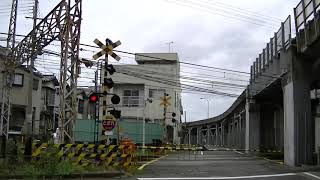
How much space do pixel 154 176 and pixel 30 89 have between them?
33.7 meters

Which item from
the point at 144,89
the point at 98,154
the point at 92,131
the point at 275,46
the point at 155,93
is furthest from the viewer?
the point at 155,93

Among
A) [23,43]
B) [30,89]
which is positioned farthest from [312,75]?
Answer: [30,89]

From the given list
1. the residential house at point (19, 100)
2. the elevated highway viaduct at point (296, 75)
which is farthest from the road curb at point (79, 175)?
the residential house at point (19, 100)

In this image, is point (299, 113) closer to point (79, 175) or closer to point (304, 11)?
point (304, 11)

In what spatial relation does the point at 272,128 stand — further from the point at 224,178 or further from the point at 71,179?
the point at 71,179

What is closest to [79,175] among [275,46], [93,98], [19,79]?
[93,98]

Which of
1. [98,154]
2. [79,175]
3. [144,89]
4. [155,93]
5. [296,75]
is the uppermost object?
[144,89]

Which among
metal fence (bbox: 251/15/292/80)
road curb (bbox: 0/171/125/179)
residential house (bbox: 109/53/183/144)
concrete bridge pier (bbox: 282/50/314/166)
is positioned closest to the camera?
road curb (bbox: 0/171/125/179)

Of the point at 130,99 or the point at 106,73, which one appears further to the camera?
the point at 130,99

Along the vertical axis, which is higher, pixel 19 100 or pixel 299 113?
pixel 19 100

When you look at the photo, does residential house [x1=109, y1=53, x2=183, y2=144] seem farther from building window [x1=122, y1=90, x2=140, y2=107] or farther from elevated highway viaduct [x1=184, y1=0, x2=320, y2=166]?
elevated highway viaduct [x1=184, y1=0, x2=320, y2=166]

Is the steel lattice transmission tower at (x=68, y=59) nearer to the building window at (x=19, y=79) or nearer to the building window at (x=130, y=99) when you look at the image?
the building window at (x=19, y=79)

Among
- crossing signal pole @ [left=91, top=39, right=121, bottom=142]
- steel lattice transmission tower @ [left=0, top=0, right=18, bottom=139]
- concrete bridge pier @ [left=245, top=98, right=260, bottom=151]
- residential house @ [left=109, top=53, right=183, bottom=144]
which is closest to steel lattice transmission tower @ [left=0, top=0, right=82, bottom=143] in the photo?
crossing signal pole @ [left=91, top=39, right=121, bottom=142]

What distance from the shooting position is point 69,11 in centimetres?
2497
